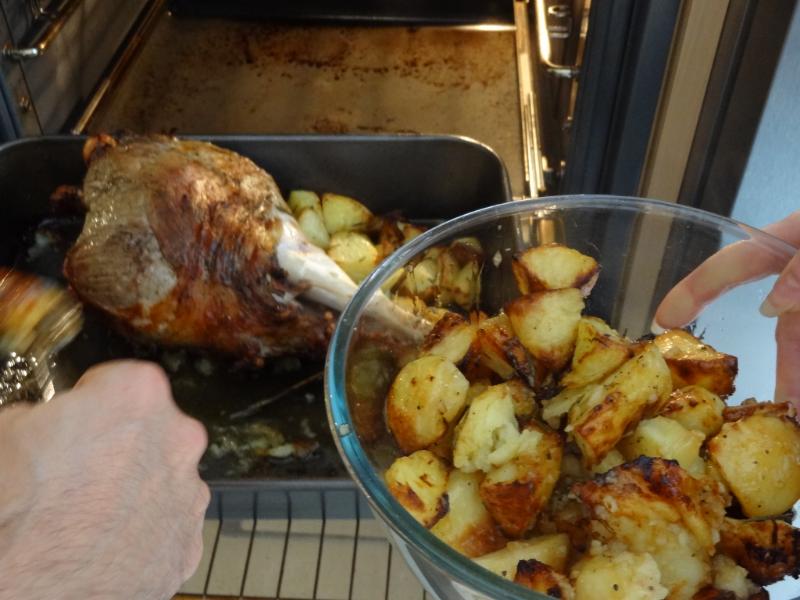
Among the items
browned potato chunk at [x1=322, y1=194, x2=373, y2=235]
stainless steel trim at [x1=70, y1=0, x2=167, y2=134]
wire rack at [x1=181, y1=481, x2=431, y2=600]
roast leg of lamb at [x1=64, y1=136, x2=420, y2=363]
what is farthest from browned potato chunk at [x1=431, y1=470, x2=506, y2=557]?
stainless steel trim at [x1=70, y1=0, x2=167, y2=134]

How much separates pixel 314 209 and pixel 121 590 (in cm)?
83

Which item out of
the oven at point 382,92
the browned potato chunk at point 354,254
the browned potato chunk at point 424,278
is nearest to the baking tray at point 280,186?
the oven at point 382,92

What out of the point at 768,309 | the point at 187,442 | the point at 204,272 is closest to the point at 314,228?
the point at 204,272

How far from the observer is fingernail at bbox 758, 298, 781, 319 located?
2.17 feet

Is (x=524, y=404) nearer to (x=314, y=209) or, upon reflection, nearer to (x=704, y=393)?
(x=704, y=393)

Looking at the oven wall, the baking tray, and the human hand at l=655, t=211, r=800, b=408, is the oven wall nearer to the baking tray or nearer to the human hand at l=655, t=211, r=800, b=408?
the baking tray

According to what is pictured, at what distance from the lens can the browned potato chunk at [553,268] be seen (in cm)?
68

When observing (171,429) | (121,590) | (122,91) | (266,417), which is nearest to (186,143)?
(266,417)

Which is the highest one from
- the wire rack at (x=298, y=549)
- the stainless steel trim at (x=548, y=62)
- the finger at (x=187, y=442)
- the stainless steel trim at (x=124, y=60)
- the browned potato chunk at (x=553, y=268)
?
the browned potato chunk at (x=553, y=268)

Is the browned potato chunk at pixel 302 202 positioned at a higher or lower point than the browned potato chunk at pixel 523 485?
lower

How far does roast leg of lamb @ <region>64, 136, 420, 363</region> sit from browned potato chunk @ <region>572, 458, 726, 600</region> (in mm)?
648

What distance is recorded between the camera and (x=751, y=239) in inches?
27.0

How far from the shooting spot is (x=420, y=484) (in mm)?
568

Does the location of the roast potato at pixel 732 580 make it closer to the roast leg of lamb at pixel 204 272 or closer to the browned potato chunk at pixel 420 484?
the browned potato chunk at pixel 420 484
